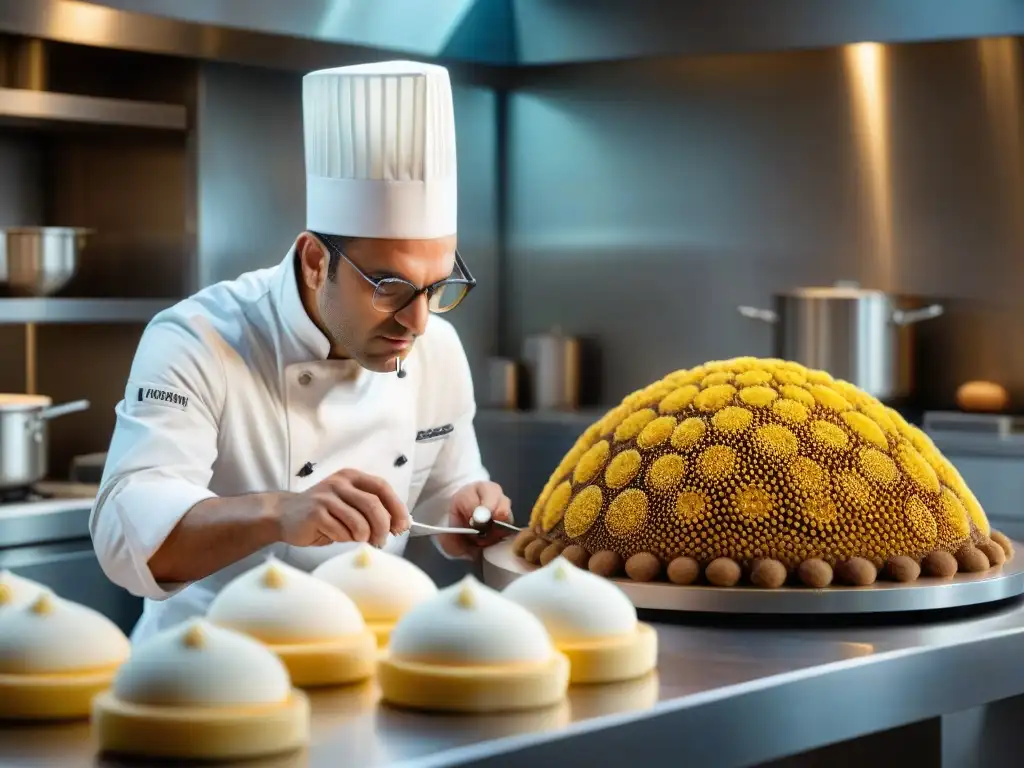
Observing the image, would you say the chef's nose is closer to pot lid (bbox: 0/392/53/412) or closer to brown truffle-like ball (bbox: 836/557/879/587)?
brown truffle-like ball (bbox: 836/557/879/587)

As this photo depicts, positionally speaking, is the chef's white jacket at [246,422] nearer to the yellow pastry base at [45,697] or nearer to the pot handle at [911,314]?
the yellow pastry base at [45,697]

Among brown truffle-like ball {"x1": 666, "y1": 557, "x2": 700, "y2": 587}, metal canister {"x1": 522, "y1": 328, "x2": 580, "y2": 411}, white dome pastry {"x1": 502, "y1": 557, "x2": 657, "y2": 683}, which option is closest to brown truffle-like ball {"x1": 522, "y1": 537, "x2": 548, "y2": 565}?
brown truffle-like ball {"x1": 666, "y1": 557, "x2": 700, "y2": 587}

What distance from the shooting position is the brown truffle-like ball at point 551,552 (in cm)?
195

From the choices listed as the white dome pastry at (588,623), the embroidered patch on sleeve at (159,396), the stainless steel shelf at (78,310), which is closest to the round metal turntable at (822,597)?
the white dome pastry at (588,623)

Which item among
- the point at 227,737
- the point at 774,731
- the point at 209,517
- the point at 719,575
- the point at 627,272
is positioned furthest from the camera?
the point at 627,272

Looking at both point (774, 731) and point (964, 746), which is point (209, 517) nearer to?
point (774, 731)

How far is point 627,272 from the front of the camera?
5.45 metres

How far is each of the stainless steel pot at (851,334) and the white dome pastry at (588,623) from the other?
10.3ft

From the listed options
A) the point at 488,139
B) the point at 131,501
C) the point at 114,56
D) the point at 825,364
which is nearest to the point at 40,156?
the point at 114,56

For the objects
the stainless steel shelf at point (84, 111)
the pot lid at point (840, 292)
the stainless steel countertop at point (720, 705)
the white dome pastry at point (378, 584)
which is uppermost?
the stainless steel shelf at point (84, 111)

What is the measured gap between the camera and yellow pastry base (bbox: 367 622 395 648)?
155cm

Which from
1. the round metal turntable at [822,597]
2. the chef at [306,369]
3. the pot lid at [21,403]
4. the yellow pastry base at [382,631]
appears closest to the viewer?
the yellow pastry base at [382,631]

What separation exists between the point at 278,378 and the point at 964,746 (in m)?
1.12

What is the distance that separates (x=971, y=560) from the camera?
1902mm
